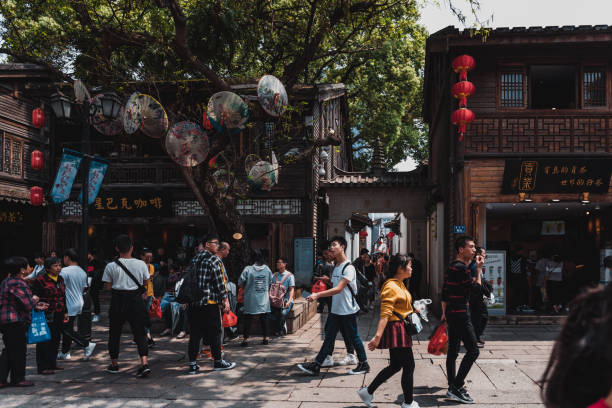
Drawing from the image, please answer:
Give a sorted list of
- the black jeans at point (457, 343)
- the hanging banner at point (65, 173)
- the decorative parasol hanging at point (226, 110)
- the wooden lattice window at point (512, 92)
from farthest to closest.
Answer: the wooden lattice window at point (512, 92) < the hanging banner at point (65, 173) < the decorative parasol hanging at point (226, 110) < the black jeans at point (457, 343)

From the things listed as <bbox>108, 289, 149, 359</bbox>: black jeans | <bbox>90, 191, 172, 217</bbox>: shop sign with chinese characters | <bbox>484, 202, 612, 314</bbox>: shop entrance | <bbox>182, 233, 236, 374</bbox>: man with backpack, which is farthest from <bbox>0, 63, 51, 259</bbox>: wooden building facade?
<bbox>484, 202, 612, 314</bbox>: shop entrance

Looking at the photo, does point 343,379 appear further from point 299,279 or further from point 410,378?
point 299,279

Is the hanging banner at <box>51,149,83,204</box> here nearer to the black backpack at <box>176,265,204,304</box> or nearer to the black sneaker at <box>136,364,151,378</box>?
the black backpack at <box>176,265,204,304</box>

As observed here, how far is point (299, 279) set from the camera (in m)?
17.4

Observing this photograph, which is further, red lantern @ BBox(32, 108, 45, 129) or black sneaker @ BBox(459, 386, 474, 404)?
red lantern @ BBox(32, 108, 45, 129)

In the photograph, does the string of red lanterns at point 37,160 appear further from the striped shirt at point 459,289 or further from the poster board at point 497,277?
the striped shirt at point 459,289

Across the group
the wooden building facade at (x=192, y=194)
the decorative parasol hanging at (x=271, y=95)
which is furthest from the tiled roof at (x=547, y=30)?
the wooden building facade at (x=192, y=194)

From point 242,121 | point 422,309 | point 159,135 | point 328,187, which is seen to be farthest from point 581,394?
point 328,187

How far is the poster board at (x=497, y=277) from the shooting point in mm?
12344

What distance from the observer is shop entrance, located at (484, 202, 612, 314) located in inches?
545

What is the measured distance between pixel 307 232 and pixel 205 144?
8.06 metres

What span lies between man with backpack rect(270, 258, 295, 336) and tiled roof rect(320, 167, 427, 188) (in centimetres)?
893

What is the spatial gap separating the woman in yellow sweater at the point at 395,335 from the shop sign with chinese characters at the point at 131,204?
44.1ft

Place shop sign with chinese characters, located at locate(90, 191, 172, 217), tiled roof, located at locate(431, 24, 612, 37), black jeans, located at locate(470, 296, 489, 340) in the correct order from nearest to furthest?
black jeans, located at locate(470, 296, 489, 340), tiled roof, located at locate(431, 24, 612, 37), shop sign with chinese characters, located at locate(90, 191, 172, 217)
